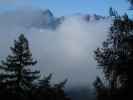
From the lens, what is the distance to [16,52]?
54.7 m

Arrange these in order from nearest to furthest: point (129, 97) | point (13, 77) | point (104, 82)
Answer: point (129, 97), point (104, 82), point (13, 77)

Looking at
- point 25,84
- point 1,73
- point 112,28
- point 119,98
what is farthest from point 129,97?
point 1,73

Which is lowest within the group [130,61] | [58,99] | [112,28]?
[58,99]

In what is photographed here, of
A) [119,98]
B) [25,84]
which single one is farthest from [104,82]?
[119,98]

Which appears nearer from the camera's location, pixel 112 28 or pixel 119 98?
pixel 119 98

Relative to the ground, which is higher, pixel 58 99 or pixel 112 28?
pixel 112 28

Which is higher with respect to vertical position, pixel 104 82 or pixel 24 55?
pixel 24 55

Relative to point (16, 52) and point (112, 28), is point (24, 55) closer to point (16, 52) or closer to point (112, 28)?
point (16, 52)

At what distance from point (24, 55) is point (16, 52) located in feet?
4.17

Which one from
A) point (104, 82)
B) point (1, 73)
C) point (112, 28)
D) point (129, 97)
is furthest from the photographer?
point (1, 73)

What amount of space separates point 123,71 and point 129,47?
160 centimetres

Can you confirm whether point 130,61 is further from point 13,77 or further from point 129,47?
point 13,77

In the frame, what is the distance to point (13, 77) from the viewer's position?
53.1 meters

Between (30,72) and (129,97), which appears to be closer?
(129,97)
